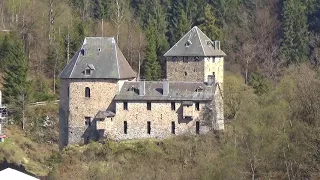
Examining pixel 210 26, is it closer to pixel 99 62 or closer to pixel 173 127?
pixel 99 62

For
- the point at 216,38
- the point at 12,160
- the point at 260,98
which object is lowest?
the point at 12,160

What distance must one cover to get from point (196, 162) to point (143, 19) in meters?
34.8

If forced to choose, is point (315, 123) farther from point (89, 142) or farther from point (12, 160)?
point (12, 160)

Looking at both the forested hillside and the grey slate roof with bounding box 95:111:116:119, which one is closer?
the forested hillside

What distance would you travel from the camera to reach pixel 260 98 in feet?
160

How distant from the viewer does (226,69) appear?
67812 millimetres

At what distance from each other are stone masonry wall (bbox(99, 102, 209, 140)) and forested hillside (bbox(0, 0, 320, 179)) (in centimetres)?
92

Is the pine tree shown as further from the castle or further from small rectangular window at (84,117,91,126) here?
small rectangular window at (84,117,91,126)

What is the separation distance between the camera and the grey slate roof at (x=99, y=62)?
47.4 meters

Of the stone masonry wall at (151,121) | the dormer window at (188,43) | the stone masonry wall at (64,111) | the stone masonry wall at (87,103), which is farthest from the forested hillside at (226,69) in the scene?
the dormer window at (188,43)

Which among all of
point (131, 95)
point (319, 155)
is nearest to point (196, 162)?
point (131, 95)

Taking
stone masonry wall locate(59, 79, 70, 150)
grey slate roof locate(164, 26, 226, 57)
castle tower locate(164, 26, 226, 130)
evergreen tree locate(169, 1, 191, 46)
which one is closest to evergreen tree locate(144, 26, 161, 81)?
castle tower locate(164, 26, 226, 130)

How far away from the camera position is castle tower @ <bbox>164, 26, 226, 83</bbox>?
51594 millimetres

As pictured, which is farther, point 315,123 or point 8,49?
point 8,49
